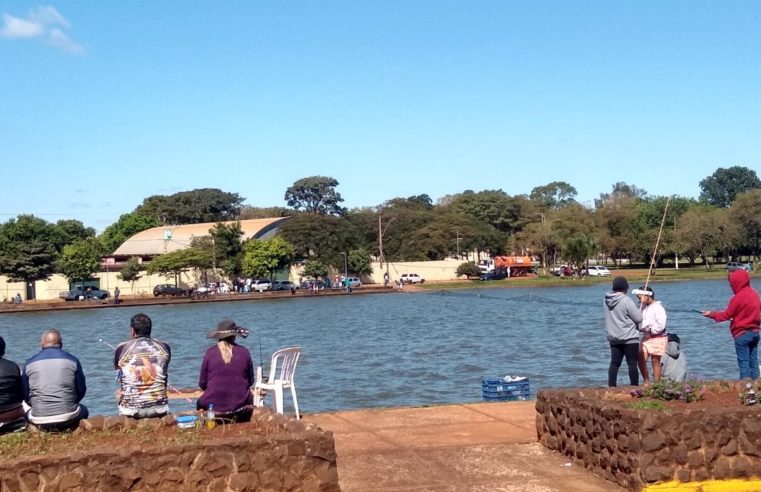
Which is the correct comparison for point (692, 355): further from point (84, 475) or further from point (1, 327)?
point (1, 327)

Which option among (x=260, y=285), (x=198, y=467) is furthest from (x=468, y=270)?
(x=198, y=467)

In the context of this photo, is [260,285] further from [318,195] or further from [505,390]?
[505,390]

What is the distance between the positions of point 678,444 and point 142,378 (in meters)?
4.84

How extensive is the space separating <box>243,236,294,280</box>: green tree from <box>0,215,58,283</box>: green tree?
55.1 feet

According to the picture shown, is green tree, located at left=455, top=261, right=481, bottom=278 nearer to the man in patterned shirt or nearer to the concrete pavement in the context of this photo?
the concrete pavement

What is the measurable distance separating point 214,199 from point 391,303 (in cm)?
6327

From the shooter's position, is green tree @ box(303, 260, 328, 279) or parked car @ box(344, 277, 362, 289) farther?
parked car @ box(344, 277, 362, 289)

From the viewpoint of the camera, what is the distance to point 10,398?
26.6ft

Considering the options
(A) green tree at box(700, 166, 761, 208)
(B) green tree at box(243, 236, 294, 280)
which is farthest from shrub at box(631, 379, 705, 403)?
(A) green tree at box(700, 166, 761, 208)

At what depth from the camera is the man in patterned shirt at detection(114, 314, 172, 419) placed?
8516 millimetres

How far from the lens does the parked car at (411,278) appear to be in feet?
299

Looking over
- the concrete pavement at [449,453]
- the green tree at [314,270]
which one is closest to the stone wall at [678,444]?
the concrete pavement at [449,453]

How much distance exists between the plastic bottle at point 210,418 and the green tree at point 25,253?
72448 millimetres

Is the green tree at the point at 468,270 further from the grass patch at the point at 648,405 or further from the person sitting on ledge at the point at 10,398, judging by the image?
the person sitting on ledge at the point at 10,398
